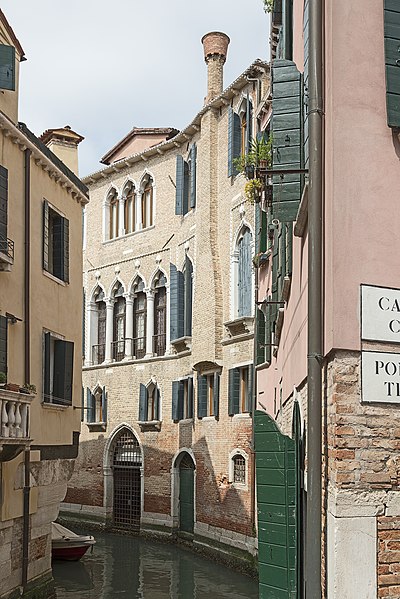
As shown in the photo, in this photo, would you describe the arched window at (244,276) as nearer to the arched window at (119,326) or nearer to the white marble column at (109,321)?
the arched window at (119,326)

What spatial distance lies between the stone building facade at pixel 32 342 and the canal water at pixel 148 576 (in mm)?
3071

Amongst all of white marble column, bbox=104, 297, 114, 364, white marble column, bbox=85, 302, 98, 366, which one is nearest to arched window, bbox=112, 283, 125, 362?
white marble column, bbox=104, 297, 114, 364

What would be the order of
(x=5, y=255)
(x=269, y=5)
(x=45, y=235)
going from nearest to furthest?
(x=269, y=5)
(x=5, y=255)
(x=45, y=235)

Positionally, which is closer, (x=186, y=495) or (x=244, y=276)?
(x=244, y=276)

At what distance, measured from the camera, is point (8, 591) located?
36.0 feet

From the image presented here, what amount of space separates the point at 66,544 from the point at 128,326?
7513 mm

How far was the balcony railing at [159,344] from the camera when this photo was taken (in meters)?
22.5

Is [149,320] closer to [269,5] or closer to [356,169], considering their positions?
[269,5]

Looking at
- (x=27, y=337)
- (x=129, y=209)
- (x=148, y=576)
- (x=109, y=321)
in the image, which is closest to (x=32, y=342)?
(x=27, y=337)

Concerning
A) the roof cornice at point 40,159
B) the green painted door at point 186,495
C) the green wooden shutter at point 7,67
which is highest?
the green wooden shutter at point 7,67

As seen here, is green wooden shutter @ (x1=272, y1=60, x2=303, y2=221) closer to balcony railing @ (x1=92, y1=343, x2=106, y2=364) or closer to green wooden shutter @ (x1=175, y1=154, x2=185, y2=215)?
green wooden shutter @ (x1=175, y1=154, x2=185, y2=215)

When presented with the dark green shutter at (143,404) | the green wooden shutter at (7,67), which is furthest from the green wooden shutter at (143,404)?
the green wooden shutter at (7,67)

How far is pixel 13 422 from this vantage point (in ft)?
34.0

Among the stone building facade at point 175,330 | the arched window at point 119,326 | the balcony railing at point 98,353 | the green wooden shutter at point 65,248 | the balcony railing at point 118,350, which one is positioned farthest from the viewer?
the balcony railing at point 98,353
